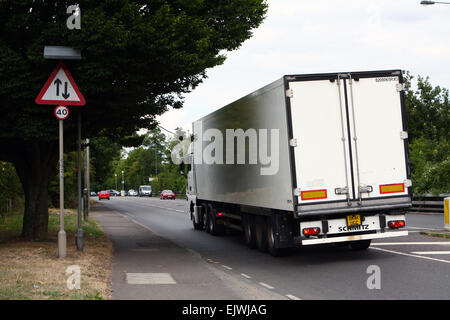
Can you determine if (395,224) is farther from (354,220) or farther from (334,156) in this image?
(334,156)

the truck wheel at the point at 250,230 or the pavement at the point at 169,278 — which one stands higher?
the truck wheel at the point at 250,230

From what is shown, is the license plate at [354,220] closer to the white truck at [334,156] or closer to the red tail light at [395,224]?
the white truck at [334,156]

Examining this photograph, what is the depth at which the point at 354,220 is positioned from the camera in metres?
11.4

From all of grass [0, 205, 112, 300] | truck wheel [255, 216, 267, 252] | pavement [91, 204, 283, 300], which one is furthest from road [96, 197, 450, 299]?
grass [0, 205, 112, 300]

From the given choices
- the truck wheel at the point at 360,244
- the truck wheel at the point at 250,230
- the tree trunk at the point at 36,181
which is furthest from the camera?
the tree trunk at the point at 36,181

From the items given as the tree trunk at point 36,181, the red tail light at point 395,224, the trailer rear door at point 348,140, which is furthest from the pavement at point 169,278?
the red tail light at point 395,224

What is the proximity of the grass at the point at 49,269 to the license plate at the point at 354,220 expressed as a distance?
4772 mm

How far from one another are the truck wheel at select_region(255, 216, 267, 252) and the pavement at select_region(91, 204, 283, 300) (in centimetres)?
159

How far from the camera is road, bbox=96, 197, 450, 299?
8.53 meters

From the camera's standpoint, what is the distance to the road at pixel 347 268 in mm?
8531

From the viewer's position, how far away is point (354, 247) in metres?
13.4

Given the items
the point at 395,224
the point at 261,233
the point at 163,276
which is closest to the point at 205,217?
the point at 261,233
